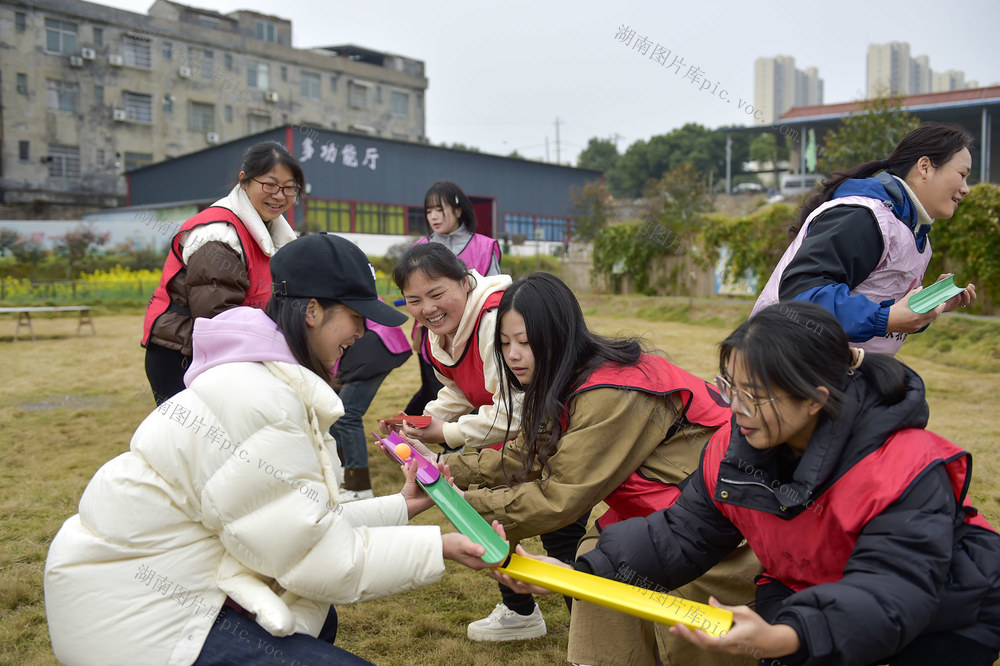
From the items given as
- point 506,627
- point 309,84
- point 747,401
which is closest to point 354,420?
point 506,627

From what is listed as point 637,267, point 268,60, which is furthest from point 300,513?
point 268,60

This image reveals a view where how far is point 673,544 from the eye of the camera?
1896 mm

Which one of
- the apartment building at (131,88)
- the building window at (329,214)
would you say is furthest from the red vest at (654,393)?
the apartment building at (131,88)

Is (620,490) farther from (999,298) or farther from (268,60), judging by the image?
(268,60)

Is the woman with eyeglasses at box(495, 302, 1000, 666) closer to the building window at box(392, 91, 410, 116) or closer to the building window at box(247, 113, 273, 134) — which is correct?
the building window at box(247, 113, 273, 134)

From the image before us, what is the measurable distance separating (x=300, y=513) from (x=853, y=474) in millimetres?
1143

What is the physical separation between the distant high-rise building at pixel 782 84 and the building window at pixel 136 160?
172 ft

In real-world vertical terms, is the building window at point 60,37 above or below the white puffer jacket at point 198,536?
above

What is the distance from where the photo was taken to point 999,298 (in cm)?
1127

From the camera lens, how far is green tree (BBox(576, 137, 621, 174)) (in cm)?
5854

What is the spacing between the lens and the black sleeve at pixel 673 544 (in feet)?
6.21

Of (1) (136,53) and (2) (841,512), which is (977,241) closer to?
(2) (841,512)

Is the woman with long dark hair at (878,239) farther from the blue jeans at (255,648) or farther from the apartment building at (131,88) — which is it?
the apartment building at (131,88)

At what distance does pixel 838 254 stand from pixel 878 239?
0.18 meters
